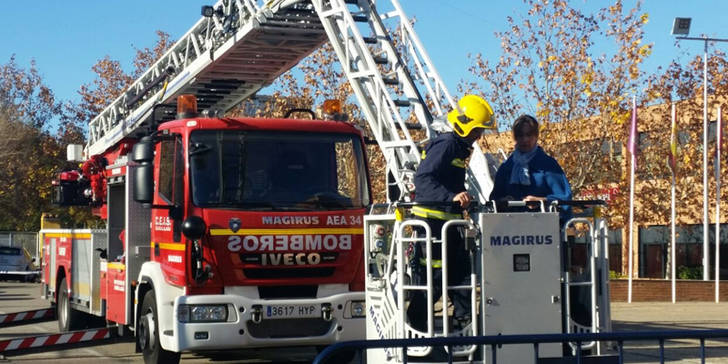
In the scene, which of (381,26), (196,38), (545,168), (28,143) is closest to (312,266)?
(545,168)

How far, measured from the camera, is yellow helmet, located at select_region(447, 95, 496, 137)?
26.9 ft

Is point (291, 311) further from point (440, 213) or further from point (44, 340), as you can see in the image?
point (44, 340)

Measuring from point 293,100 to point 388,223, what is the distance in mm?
20846

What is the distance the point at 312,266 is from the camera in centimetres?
1010

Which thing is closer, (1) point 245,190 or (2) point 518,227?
(2) point 518,227

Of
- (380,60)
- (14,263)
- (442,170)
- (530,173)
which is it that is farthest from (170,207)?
(14,263)

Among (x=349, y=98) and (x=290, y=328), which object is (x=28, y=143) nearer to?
(x=349, y=98)

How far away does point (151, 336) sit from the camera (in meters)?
10.4

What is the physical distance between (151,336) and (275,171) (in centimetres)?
206

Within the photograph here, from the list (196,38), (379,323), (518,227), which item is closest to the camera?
(518,227)

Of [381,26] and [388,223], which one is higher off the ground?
[381,26]

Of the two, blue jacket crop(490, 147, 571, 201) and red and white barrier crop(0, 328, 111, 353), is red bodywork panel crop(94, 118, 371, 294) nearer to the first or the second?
red and white barrier crop(0, 328, 111, 353)

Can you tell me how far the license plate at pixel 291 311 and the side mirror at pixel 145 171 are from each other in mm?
1540

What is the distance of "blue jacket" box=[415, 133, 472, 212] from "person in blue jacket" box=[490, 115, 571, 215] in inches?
18.0
